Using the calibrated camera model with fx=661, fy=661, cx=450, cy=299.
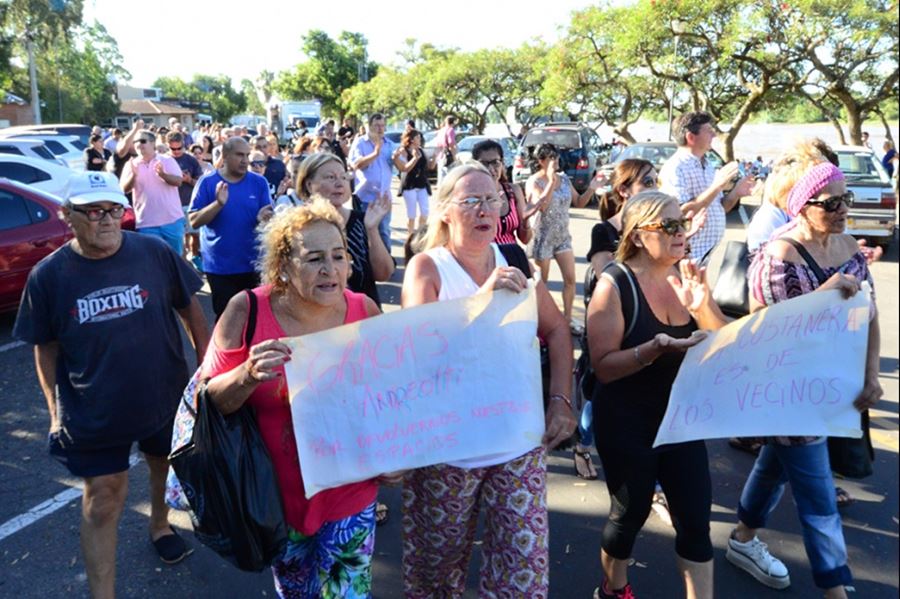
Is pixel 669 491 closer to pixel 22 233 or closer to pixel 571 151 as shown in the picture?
pixel 22 233

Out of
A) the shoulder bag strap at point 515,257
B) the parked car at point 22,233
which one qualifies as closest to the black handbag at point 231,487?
the shoulder bag strap at point 515,257

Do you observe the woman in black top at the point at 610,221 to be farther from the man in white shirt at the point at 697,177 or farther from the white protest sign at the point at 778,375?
the white protest sign at the point at 778,375

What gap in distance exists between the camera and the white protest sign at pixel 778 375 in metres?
2.38

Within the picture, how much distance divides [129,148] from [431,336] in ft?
32.5

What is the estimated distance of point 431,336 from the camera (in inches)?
87.0

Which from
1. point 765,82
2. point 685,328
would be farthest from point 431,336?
point 765,82

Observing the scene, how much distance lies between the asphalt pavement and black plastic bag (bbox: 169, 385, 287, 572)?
1213mm

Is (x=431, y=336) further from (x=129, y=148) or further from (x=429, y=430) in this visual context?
(x=129, y=148)

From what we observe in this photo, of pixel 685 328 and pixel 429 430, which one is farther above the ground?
pixel 685 328

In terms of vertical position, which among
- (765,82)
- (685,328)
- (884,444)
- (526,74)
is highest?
(526,74)

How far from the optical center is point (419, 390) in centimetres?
222

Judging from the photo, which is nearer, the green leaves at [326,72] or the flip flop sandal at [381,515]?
the flip flop sandal at [381,515]

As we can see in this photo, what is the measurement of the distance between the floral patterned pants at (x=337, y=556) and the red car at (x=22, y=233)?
6.50 m

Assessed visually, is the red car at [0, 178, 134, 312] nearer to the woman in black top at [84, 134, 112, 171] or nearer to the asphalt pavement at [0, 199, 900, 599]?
the asphalt pavement at [0, 199, 900, 599]
